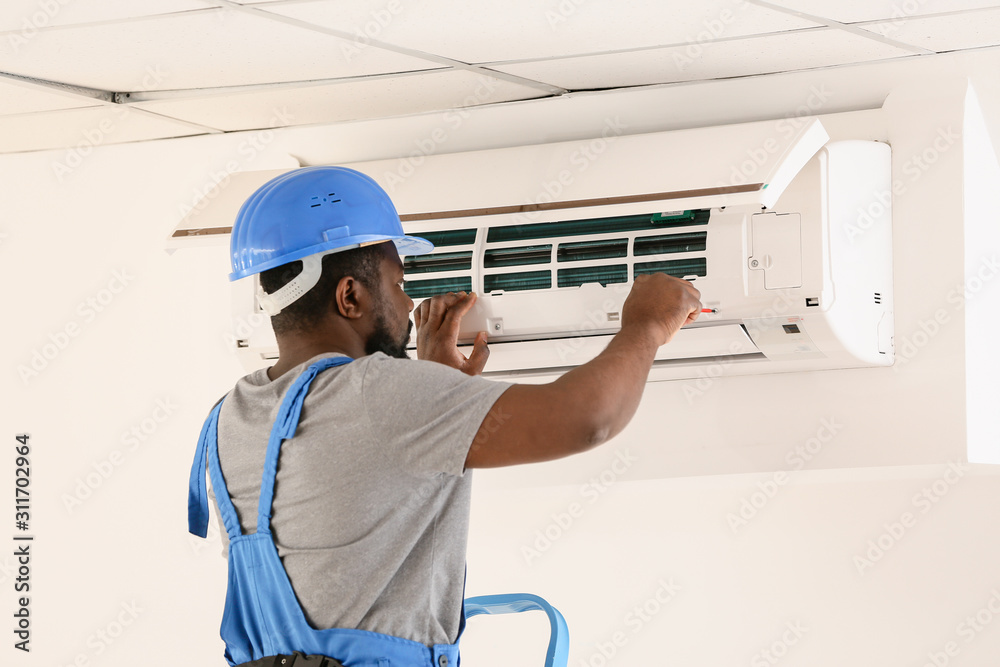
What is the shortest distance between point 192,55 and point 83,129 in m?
0.70

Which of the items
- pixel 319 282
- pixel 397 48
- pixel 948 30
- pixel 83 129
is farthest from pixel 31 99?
pixel 948 30

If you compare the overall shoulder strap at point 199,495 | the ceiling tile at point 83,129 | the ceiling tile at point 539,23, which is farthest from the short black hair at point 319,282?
the ceiling tile at point 83,129

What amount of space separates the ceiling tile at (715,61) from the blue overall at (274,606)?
990mm

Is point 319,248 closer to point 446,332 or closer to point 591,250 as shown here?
point 446,332

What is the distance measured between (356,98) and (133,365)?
36.7 inches

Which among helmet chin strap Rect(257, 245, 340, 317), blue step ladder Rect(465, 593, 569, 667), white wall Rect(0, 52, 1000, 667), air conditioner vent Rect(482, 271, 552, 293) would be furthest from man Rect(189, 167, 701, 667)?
white wall Rect(0, 52, 1000, 667)

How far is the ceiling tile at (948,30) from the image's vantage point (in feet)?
5.80

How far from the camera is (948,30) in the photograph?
1.83 meters

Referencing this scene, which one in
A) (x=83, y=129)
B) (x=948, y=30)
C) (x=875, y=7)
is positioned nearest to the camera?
(x=875, y=7)

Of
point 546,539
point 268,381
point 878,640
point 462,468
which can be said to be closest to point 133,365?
point 546,539

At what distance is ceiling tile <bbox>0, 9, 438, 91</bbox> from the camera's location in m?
1.79

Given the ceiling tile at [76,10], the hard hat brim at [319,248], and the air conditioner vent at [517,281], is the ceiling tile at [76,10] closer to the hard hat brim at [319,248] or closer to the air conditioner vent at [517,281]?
the hard hat brim at [319,248]

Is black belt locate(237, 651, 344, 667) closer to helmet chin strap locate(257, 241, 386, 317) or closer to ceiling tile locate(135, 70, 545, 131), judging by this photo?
helmet chin strap locate(257, 241, 386, 317)

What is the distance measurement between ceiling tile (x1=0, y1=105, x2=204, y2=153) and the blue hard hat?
1.05m
